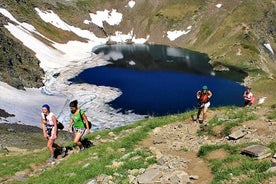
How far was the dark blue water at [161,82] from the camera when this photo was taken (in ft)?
347

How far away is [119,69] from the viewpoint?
6127 inches

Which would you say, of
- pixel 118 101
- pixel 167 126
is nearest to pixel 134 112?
pixel 118 101

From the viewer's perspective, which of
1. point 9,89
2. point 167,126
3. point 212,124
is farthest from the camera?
point 9,89

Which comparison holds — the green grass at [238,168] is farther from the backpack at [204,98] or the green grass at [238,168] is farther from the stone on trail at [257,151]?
the backpack at [204,98]

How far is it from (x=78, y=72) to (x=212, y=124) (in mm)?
124928

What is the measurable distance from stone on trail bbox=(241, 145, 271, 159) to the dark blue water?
2786 inches

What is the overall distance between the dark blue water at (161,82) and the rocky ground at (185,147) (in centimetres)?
6205

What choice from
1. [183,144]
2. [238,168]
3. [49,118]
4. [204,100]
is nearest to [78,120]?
[49,118]

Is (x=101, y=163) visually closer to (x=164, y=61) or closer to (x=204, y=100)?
(x=204, y=100)

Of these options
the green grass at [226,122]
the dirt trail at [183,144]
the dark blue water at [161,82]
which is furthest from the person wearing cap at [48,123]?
the dark blue water at [161,82]

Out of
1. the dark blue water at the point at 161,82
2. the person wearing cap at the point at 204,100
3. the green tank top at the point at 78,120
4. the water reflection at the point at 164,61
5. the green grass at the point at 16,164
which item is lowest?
the green grass at the point at 16,164

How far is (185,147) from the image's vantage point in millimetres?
22984

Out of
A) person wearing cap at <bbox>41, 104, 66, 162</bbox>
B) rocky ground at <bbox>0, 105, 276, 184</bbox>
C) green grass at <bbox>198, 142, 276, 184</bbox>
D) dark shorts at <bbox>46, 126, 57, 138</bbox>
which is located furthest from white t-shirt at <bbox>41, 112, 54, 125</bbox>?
green grass at <bbox>198, 142, 276, 184</bbox>

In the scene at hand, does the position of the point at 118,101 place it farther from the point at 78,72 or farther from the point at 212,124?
the point at 212,124
